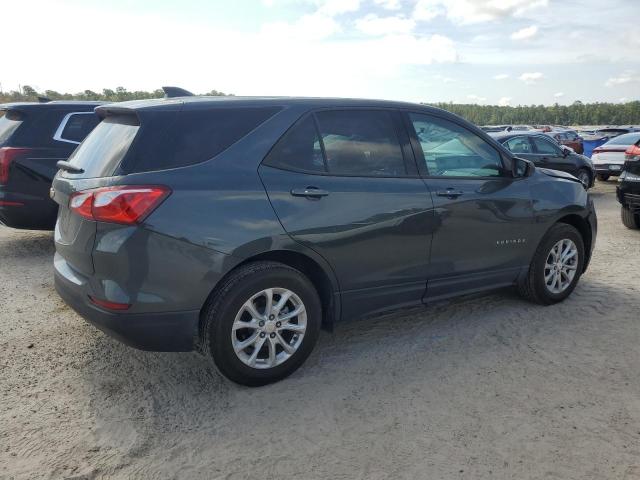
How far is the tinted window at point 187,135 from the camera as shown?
3.18 m

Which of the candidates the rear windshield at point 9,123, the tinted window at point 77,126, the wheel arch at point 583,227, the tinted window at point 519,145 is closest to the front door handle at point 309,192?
the wheel arch at point 583,227

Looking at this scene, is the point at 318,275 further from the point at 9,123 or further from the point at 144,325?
the point at 9,123

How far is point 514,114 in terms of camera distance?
103 meters

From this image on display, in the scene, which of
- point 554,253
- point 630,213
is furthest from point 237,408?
point 630,213

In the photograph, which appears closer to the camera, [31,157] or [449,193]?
[449,193]

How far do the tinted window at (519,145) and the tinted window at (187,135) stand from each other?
11036 millimetres

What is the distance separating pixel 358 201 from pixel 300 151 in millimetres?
499

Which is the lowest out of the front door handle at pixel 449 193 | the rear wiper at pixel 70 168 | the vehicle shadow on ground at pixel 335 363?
the vehicle shadow on ground at pixel 335 363

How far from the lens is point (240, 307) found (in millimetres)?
3305

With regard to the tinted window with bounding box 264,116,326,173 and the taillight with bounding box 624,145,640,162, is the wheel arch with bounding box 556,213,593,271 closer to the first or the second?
the tinted window with bounding box 264,116,326,173

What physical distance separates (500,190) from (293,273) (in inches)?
79.6

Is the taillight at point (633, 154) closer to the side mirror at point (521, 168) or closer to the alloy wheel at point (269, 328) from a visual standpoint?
the side mirror at point (521, 168)

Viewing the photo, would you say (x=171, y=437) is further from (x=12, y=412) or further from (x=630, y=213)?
(x=630, y=213)

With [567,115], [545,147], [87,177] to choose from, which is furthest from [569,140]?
[567,115]
